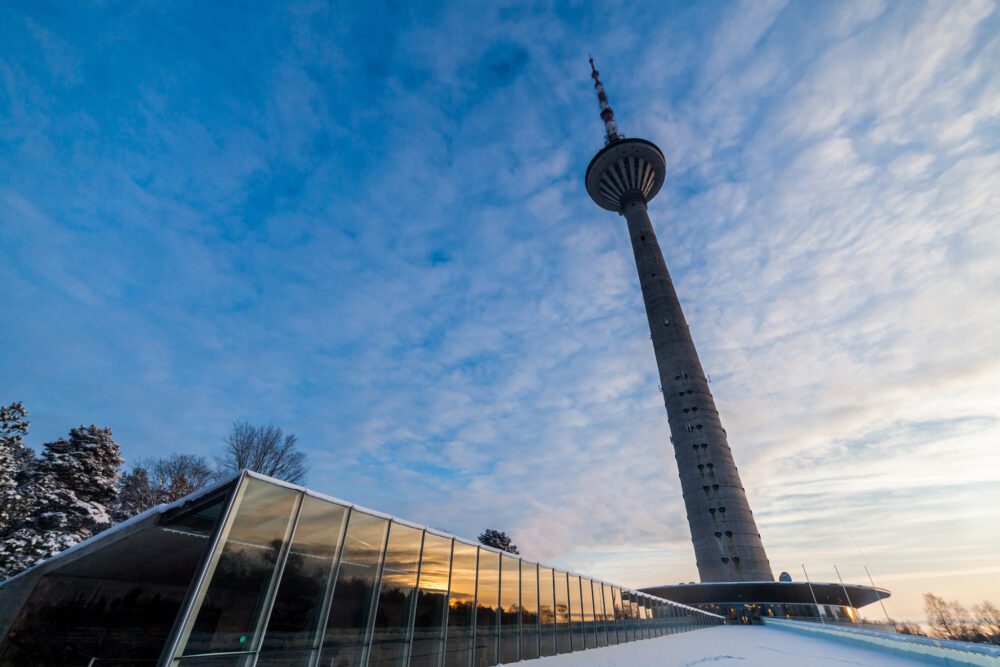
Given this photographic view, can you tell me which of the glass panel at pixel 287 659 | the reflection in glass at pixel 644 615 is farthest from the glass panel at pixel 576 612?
the glass panel at pixel 287 659

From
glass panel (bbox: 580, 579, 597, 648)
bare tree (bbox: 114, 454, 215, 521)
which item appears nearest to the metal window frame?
glass panel (bbox: 580, 579, 597, 648)

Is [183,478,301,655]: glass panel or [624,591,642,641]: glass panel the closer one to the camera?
[183,478,301,655]: glass panel

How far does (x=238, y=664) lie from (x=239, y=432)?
1367 inches

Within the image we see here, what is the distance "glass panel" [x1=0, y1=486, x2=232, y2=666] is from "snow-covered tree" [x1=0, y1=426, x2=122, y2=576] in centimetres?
1125

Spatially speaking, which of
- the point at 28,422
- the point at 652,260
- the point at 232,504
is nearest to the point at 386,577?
the point at 232,504

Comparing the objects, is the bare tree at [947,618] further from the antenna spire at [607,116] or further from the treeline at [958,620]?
the antenna spire at [607,116]

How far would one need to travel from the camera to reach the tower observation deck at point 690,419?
1617 inches

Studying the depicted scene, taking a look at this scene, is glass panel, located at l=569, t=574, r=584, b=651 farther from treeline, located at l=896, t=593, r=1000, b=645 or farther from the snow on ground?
treeline, located at l=896, t=593, r=1000, b=645

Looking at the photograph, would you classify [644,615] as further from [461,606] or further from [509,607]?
[461,606]

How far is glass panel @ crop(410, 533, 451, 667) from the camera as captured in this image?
384 inches

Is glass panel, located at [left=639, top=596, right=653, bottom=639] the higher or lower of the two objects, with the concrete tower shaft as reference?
lower

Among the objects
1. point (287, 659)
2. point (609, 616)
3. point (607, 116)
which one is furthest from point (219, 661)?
point (607, 116)

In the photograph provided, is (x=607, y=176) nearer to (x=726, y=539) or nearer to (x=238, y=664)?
(x=726, y=539)

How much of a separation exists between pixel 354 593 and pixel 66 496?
2571cm
